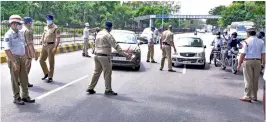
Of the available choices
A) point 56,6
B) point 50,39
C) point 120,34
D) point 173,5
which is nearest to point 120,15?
point 56,6

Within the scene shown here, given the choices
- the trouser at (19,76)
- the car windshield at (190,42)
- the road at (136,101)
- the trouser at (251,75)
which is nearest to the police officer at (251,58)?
the trouser at (251,75)

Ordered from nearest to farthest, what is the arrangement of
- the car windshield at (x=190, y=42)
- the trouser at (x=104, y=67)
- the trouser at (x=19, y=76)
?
the trouser at (x=19, y=76) < the trouser at (x=104, y=67) < the car windshield at (x=190, y=42)

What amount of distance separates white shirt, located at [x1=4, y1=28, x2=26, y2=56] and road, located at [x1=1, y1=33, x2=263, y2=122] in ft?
3.54

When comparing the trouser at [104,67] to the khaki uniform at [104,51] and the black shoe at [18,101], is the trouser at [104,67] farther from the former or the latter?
the black shoe at [18,101]

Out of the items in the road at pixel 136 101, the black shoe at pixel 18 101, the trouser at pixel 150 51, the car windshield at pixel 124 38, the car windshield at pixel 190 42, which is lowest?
the road at pixel 136 101

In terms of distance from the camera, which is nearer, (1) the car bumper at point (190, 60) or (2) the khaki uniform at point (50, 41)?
(2) the khaki uniform at point (50, 41)

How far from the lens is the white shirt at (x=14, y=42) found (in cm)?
711

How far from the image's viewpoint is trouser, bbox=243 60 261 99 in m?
8.45

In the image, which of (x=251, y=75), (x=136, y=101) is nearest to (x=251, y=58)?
(x=251, y=75)

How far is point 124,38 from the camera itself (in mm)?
15055

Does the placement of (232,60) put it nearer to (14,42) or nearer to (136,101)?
(136,101)

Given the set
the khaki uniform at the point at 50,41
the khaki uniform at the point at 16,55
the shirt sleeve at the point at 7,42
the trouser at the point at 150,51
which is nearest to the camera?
the shirt sleeve at the point at 7,42

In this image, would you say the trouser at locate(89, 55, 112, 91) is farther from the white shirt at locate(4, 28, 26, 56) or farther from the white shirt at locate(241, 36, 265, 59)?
the white shirt at locate(241, 36, 265, 59)

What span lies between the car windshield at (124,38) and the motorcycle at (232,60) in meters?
3.70
